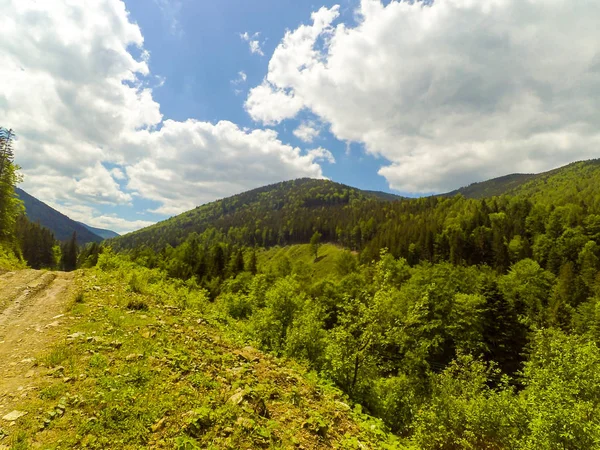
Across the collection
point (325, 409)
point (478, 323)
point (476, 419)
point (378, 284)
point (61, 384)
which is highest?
point (378, 284)

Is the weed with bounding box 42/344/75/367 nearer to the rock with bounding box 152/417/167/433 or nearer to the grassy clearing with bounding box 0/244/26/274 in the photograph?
the rock with bounding box 152/417/167/433

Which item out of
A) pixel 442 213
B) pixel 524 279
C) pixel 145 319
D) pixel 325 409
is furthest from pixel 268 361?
pixel 442 213

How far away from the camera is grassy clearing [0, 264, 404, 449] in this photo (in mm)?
6574

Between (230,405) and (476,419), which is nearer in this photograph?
(230,405)

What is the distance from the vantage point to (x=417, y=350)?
37125 mm

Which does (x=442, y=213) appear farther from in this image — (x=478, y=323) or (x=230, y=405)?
(x=230, y=405)

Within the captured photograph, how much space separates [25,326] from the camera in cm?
1216

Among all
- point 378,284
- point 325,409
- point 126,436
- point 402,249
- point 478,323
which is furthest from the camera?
point 402,249

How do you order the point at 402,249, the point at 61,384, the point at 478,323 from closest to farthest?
1. the point at 61,384
2. the point at 478,323
3. the point at 402,249

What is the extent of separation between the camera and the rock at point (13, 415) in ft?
21.1

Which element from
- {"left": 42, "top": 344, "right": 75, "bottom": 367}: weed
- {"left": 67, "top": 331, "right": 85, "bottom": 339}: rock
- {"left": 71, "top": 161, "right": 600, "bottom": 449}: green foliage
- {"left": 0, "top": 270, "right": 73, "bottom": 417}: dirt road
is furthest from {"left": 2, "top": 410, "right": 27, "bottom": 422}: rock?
{"left": 71, "top": 161, "right": 600, "bottom": 449}: green foliage

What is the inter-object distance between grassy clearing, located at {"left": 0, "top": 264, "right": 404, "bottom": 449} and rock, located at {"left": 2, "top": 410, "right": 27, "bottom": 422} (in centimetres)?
15

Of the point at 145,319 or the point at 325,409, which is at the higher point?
the point at 145,319

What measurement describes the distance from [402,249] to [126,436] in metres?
131
